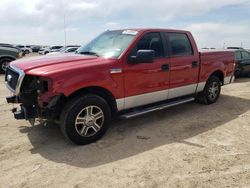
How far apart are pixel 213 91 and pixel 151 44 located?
107 inches

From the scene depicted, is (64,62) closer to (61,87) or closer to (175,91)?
(61,87)

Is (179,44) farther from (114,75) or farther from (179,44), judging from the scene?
(114,75)

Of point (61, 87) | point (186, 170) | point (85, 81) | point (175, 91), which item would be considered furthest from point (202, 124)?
point (61, 87)

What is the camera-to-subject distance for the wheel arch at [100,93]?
4.45 metres

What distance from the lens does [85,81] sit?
4.36 metres

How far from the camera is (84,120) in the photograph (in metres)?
4.49

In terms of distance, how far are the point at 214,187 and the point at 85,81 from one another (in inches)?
92.8

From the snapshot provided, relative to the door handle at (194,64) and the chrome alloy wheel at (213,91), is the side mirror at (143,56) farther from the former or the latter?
the chrome alloy wheel at (213,91)

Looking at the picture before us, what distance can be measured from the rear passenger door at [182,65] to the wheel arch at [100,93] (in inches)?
59.8

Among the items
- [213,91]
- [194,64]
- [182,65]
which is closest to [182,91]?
[182,65]

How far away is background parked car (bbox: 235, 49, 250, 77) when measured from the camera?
12.6 metres

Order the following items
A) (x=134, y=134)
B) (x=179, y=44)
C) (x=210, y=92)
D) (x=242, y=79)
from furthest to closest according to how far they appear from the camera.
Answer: (x=242, y=79), (x=210, y=92), (x=179, y=44), (x=134, y=134)

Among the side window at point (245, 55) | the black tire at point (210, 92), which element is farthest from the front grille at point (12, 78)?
the side window at point (245, 55)

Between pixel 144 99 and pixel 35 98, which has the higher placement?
pixel 35 98
